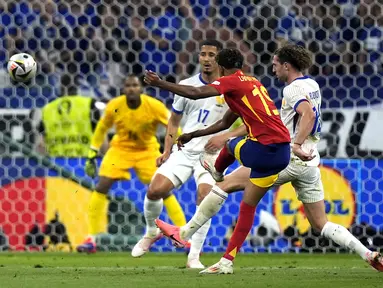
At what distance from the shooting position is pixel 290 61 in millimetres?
7566

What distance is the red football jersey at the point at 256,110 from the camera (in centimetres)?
719

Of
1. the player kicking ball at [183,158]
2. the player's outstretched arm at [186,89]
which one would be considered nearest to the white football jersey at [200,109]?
the player kicking ball at [183,158]

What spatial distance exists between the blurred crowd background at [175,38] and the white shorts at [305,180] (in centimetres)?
357

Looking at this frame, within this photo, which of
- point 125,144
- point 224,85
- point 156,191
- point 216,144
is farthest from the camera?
point 125,144

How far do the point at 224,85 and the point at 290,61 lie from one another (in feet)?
2.39

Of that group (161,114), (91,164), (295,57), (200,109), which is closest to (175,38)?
(161,114)

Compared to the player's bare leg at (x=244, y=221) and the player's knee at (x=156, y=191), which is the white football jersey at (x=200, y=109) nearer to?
the player's knee at (x=156, y=191)

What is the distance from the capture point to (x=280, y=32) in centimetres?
1148

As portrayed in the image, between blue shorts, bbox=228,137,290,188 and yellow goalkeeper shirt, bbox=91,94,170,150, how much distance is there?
11.3 ft

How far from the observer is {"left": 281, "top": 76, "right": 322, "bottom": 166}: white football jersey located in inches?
292

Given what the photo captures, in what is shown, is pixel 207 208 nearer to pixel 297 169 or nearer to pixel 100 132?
pixel 297 169


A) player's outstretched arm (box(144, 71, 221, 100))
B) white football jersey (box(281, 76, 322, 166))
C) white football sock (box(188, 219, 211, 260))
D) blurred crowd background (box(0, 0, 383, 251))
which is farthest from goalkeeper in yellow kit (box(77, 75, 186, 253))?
player's outstretched arm (box(144, 71, 221, 100))

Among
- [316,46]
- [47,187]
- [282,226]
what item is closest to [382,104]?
[316,46]

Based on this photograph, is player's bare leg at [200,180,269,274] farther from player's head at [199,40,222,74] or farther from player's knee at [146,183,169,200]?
player's knee at [146,183,169,200]
